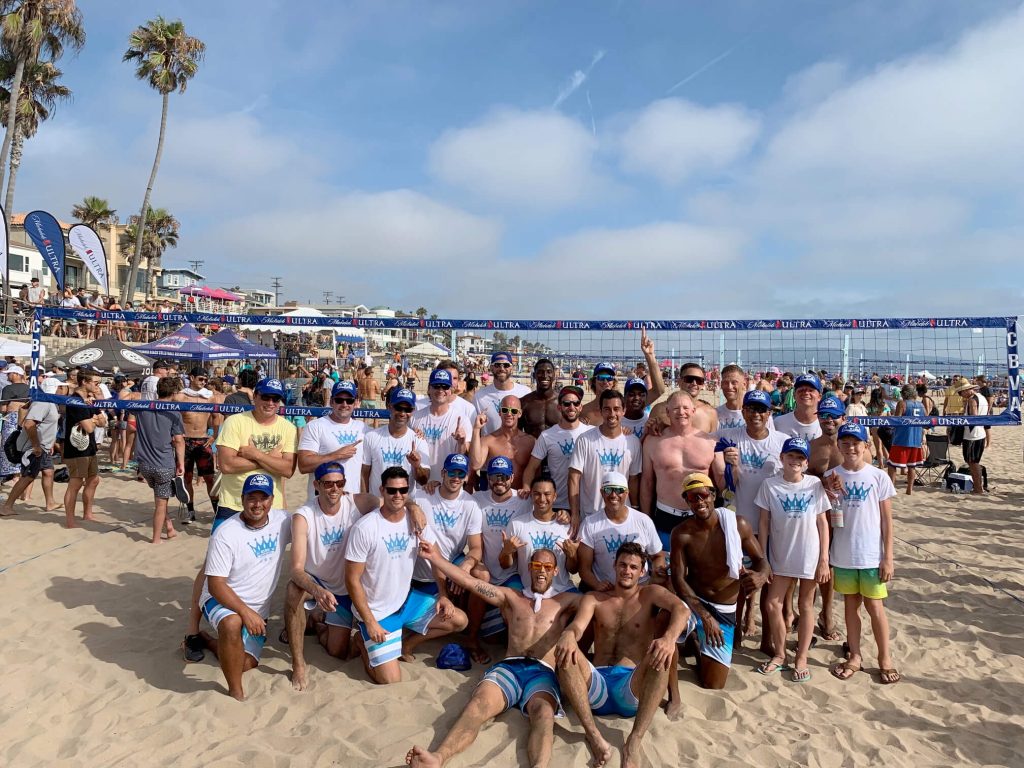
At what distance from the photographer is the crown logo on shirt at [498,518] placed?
430 cm

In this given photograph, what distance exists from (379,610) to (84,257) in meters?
15.2

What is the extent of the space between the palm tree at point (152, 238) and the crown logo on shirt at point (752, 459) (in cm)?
4559

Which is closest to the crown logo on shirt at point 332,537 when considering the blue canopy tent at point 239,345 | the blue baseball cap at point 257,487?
the blue baseball cap at point 257,487

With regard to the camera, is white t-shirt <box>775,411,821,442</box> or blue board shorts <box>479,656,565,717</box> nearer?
blue board shorts <box>479,656,565,717</box>

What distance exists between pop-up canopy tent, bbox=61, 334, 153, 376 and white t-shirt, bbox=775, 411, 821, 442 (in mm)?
11799

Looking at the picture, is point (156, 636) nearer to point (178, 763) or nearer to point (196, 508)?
point (178, 763)

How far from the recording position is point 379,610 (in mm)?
3893

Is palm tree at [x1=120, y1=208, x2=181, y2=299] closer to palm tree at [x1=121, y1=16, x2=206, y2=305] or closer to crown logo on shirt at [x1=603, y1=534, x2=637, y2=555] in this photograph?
palm tree at [x1=121, y1=16, x2=206, y2=305]

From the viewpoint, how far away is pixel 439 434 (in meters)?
4.88

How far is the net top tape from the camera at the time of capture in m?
5.95

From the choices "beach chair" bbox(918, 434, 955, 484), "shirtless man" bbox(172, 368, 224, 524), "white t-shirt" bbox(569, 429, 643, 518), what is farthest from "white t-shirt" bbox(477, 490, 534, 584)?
"beach chair" bbox(918, 434, 955, 484)

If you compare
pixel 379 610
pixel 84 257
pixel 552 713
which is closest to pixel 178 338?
pixel 84 257

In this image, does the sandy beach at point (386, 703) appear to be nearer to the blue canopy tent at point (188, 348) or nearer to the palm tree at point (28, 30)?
the blue canopy tent at point (188, 348)

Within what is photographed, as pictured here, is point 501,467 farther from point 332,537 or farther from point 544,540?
point 332,537
